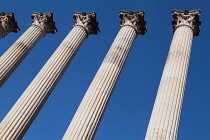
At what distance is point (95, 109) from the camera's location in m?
39.5

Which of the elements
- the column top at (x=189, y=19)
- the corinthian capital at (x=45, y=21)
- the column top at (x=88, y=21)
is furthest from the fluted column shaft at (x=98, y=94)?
the corinthian capital at (x=45, y=21)

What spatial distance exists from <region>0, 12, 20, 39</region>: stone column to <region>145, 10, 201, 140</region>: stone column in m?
31.0

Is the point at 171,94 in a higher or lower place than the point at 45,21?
lower

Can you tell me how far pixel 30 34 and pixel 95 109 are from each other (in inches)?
921

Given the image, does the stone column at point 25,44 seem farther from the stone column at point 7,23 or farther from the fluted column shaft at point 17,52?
the stone column at point 7,23

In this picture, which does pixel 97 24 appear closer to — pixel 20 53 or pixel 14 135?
pixel 20 53

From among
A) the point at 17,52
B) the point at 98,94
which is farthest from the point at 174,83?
the point at 17,52

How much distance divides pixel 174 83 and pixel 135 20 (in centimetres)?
1974

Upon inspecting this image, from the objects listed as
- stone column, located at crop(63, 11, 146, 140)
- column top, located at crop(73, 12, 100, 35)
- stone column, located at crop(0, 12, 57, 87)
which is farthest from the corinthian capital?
stone column, located at crop(63, 11, 146, 140)

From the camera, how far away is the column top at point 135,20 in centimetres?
5703

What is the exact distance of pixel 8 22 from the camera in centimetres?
6619

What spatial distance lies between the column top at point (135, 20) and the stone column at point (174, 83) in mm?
5361

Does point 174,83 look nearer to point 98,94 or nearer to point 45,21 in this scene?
point 98,94

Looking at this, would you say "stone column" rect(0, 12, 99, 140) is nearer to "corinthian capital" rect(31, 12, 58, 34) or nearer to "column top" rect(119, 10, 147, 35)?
"corinthian capital" rect(31, 12, 58, 34)
